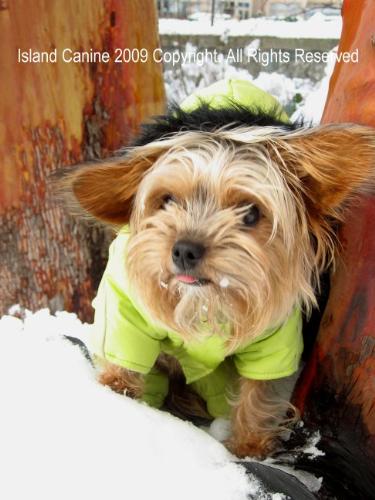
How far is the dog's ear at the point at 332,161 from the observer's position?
1762 mm

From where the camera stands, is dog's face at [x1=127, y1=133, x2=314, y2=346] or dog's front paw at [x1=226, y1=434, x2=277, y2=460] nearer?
dog's face at [x1=127, y1=133, x2=314, y2=346]

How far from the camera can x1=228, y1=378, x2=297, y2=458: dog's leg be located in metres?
2.36

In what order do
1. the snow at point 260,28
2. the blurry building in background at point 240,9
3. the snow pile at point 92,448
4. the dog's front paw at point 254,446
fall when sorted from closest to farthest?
the snow pile at point 92,448 → the dog's front paw at point 254,446 → the snow at point 260,28 → the blurry building in background at point 240,9

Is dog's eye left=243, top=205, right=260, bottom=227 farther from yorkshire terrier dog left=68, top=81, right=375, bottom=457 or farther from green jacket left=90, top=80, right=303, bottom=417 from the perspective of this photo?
green jacket left=90, top=80, right=303, bottom=417

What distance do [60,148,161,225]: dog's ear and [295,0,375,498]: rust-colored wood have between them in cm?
68

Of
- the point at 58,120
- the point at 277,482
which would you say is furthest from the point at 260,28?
the point at 277,482

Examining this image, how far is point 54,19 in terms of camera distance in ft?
8.63

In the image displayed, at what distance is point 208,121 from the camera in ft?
6.68

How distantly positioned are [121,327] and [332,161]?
2.97 ft

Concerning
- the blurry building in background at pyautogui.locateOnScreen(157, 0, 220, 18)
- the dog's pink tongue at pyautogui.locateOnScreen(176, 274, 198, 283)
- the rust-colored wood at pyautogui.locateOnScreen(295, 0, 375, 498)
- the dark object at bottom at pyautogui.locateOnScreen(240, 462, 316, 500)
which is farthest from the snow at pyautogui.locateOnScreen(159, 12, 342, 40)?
the dark object at bottom at pyautogui.locateOnScreen(240, 462, 316, 500)

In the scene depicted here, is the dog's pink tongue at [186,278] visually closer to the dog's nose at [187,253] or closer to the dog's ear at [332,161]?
the dog's nose at [187,253]

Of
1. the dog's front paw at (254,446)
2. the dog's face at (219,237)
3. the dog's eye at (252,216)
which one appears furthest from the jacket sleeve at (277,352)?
the dog's eye at (252,216)

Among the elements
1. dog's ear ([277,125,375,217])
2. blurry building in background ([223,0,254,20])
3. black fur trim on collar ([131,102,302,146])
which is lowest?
dog's ear ([277,125,375,217])

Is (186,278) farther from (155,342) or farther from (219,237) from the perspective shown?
(155,342)
